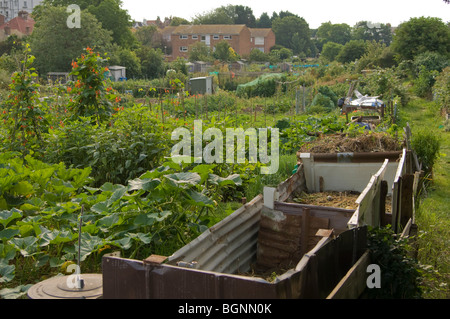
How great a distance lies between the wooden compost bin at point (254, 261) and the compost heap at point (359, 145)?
165cm

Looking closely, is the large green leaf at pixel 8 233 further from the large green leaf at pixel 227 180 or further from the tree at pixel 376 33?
the tree at pixel 376 33

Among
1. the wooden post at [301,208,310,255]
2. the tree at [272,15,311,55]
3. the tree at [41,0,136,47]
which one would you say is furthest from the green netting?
the tree at [272,15,311,55]

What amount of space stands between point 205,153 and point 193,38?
70.9m

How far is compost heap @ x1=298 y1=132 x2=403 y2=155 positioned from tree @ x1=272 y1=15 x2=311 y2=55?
91773mm

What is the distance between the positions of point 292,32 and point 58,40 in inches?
2623

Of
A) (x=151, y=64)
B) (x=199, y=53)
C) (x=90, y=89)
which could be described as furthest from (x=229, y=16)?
(x=90, y=89)

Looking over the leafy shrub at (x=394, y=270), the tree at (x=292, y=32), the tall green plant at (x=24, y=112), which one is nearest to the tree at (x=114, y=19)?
the tall green plant at (x=24, y=112)

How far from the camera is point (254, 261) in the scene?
496 centimetres

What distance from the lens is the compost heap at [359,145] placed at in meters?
7.28

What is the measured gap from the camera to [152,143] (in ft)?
24.2

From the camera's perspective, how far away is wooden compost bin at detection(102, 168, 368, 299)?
297 centimetres

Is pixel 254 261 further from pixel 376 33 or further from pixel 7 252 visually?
pixel 376 33
